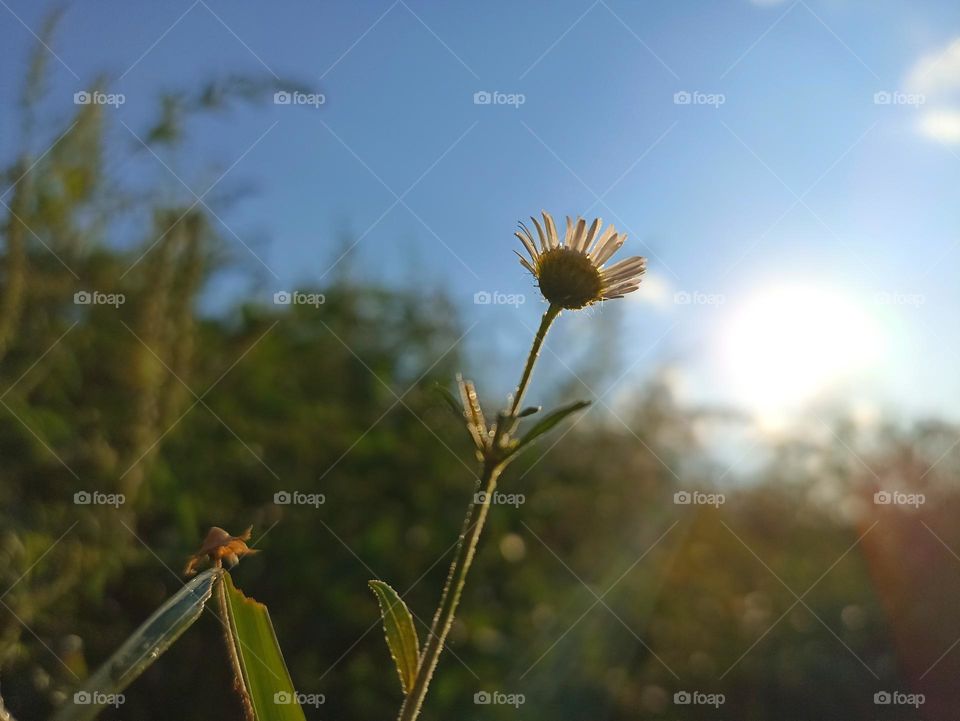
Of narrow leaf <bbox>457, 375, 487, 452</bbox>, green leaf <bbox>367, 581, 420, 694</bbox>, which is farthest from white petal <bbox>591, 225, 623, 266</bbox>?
green leaf <bbox>367, 581, 420, 694</bbox>

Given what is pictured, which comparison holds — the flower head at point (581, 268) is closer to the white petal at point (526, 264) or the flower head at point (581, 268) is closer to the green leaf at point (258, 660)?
the white petal at point (526, 264)

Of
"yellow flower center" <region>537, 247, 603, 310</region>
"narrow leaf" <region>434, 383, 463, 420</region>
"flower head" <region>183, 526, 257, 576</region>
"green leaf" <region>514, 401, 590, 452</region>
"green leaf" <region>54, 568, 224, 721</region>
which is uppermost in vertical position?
"yellow flower center" <region>537, 247, 603, 310</region>

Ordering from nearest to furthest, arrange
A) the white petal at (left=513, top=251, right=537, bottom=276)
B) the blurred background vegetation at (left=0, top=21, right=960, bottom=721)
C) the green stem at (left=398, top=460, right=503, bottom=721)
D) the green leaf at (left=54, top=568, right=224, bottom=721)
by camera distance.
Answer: the green leaf at (left=54, top=568, right=224, bottom=721) → the green stem at (left=398, top=460, right=503, bottom=721) → the white petal at (left=513, top=251, right=537, bottom=276) → the blurred background vegetation at (left=0, top=21, right=960, bottom=721)

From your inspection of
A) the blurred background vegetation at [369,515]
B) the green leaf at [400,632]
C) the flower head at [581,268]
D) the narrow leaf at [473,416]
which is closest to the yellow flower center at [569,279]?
the flower head at [581,268]

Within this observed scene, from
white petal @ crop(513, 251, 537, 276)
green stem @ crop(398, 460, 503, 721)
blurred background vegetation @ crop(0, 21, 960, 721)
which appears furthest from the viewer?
blurred background vegetation @ crop(0, 21, 960, 721)

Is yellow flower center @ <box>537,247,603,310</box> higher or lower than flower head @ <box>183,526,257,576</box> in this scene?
higher

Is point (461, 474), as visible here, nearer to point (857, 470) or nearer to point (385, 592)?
point (857, 470)

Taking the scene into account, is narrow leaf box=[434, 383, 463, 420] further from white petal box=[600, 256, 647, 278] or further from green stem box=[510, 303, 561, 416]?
white petal box=[600, 256, 647, 278]
